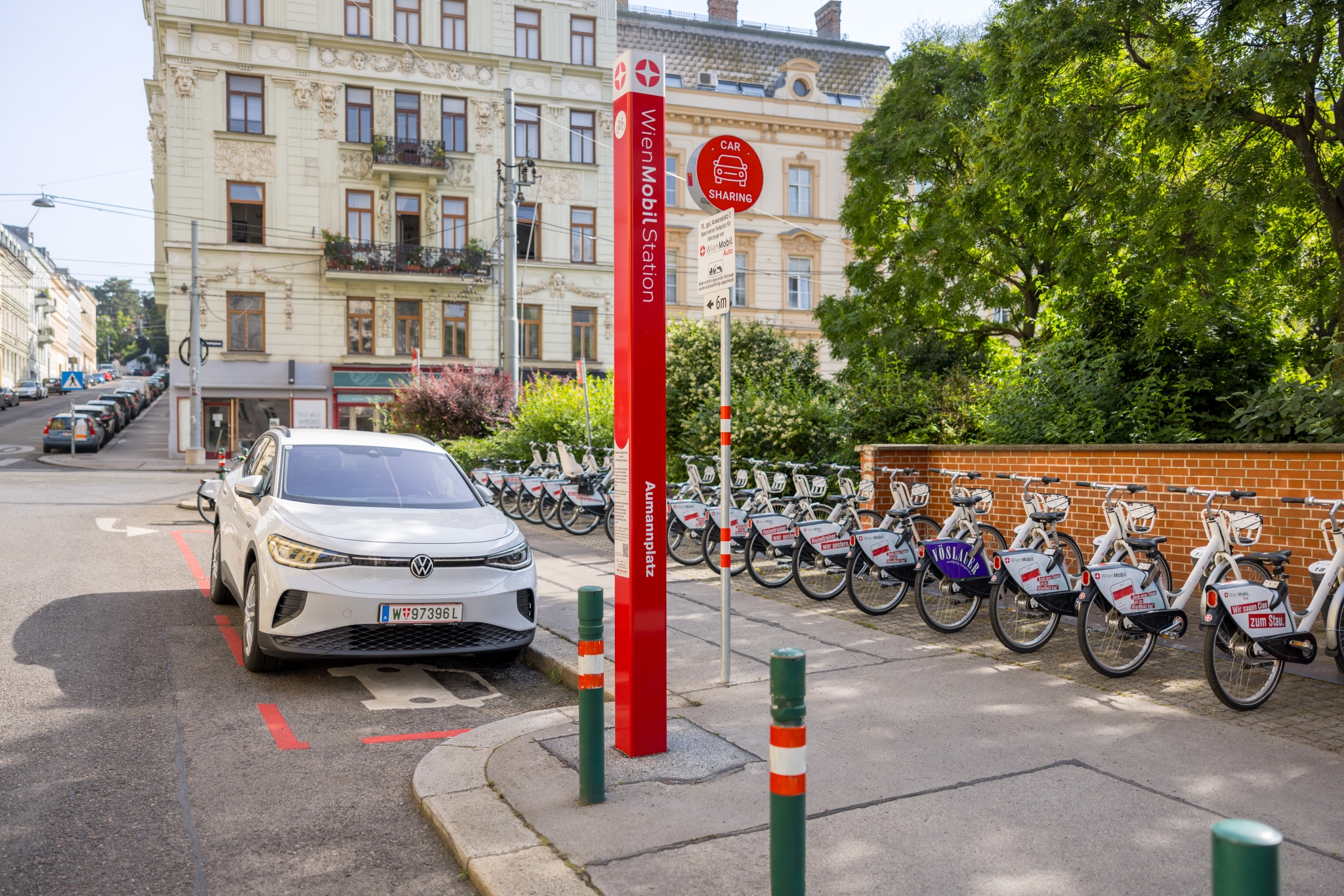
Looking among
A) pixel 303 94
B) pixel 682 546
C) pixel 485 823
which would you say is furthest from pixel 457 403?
pixel 485 823

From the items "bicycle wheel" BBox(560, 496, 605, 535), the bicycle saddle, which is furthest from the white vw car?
"bicycle wheel" BBox(560, 496, 605, 535)

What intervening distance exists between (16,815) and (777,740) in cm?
331

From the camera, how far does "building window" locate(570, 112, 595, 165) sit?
39.4 m

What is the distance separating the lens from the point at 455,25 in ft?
125

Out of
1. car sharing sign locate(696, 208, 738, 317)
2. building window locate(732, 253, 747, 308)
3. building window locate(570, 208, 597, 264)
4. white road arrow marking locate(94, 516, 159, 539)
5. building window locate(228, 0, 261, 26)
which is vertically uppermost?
building window locate(228, 0, 261, 26)

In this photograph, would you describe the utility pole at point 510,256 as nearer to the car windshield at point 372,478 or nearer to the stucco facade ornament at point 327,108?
the car windshield at point 372,478

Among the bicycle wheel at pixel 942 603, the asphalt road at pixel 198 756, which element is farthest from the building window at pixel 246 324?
the bicycle wheel at pixel 942 603

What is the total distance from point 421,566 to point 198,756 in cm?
172

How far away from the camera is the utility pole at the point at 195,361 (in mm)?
33719

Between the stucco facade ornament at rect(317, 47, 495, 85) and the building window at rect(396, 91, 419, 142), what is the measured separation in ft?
2.56

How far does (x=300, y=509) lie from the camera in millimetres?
7035

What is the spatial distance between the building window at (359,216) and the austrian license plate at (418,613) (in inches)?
1301

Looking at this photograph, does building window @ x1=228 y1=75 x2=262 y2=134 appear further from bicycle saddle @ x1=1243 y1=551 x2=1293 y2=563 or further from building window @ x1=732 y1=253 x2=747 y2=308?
bicycle saddle @ x1=1243 y1=551 x2=1293 y2=563

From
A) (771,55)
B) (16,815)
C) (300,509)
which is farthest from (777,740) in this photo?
(771,55)
